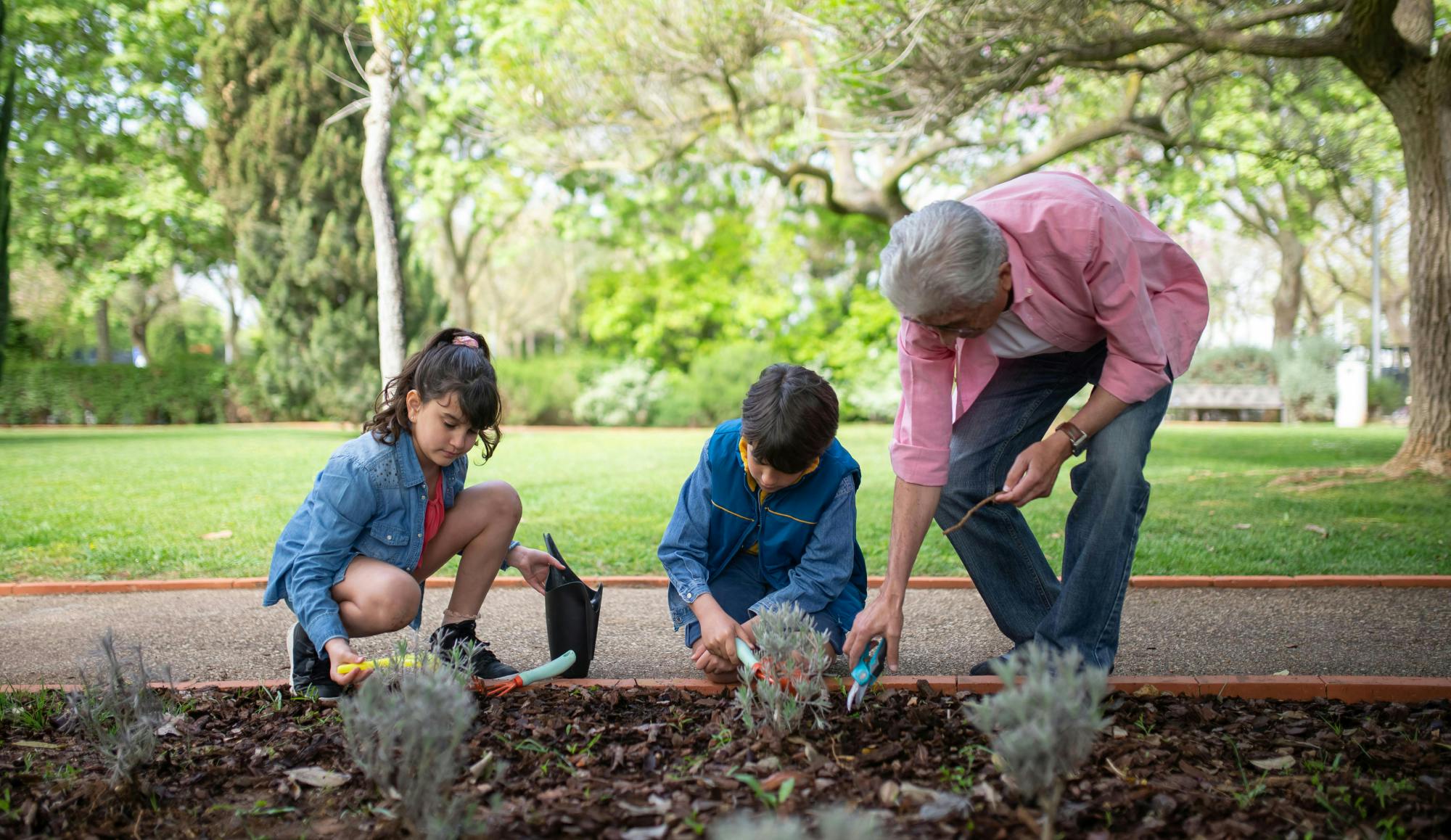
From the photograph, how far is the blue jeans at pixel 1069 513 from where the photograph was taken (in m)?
2.49

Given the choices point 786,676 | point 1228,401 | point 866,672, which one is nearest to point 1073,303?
point 866,672

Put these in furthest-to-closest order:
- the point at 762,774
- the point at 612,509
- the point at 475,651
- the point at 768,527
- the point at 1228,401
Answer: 1. the point at 1228,401
2. the point at 612,509
3. the point at 768,527
4. the point at 475,651
5. the point at 762,774

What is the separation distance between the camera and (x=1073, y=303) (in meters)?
2.38

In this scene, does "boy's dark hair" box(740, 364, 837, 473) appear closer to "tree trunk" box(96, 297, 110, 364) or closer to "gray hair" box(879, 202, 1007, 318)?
"gray hair" box(879, 202, 1007, 318)

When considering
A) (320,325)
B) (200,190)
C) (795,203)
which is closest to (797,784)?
(320,325)

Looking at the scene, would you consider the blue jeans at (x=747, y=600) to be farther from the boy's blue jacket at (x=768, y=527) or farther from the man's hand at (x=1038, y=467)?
the man's hand at (x=1038, y=467)

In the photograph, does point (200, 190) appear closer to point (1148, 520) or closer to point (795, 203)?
point (795, 203)

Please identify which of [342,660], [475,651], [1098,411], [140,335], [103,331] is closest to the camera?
[342,660]

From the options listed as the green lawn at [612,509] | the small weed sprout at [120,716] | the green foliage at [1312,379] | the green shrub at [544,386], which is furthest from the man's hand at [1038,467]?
the green foliage at [1312,379]

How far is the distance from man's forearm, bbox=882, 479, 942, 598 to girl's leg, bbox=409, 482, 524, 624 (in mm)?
1149

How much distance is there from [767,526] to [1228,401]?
1875 cm

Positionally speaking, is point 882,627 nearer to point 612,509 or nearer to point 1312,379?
point 612,509

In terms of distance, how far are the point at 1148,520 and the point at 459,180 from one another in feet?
50.4

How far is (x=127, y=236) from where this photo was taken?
779 inches
